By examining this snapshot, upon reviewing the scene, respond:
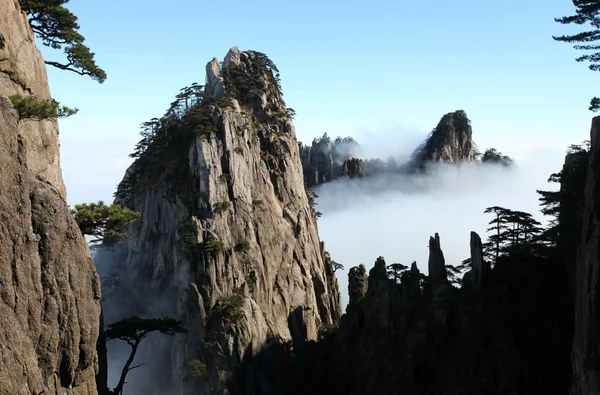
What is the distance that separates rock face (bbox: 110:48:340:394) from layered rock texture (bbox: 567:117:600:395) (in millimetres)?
46958

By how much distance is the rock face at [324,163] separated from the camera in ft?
607

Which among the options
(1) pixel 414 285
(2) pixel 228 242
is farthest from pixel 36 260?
(2) pixel 228 242

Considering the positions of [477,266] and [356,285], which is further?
[356,285]

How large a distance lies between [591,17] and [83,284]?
112ft

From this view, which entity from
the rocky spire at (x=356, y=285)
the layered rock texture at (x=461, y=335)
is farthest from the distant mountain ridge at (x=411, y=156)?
the layered rock texture at (x=461, y=335)

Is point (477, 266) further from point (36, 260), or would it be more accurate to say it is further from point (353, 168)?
point (353, 168)

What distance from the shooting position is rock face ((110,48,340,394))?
79625 millimetres

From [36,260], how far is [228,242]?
62284mm

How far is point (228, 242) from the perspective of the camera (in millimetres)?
85688

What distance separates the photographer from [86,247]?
95.2ft

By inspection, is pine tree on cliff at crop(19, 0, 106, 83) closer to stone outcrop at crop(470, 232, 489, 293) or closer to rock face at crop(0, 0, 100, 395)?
rock face at crop(0, 0, 100, 395)

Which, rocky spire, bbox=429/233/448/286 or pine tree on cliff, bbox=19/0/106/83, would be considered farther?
rocky spire, bbox=429/233/448/286

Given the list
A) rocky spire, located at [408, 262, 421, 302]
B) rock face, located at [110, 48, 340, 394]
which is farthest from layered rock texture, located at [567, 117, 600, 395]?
rock face, located at [110, 48, 340, 394]

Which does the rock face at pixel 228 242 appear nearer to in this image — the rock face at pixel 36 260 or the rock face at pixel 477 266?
the rock face at pixel 477 266
